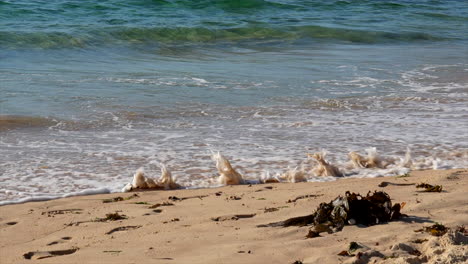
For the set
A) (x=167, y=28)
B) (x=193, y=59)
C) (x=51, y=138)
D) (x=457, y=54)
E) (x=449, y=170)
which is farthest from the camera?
(x=167, y=28)

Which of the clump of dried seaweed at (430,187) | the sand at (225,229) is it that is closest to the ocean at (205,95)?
the sand at (225,229)

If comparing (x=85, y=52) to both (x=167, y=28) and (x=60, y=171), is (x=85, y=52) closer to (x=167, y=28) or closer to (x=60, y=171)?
(x=167, y=28)

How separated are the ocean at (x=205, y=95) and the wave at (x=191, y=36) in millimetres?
41

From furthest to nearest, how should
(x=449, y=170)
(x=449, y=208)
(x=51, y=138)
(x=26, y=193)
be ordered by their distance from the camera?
1. (x=51, y=138)
2. (x=449, y=170)
3. (x=26, y=193)
4. (x=449, y=208)

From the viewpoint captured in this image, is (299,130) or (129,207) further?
(299,130)

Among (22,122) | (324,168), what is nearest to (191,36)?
(22,122)

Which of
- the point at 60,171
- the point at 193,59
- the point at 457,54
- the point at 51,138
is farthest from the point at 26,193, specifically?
the point at 457,54

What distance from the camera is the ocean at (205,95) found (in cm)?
594

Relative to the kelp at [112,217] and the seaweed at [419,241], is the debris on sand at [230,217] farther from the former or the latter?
the seaweed at [419,241]

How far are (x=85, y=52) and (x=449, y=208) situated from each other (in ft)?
31.1

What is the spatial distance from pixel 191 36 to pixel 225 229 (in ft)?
37.8

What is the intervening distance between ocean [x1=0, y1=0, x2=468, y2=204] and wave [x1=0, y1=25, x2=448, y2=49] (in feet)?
0.14

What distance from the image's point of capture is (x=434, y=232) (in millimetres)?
3664

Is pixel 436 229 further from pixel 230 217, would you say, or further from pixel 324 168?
pixel 324 168
